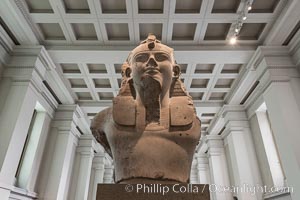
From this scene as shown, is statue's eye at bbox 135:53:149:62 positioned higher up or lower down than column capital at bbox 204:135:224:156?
lower down

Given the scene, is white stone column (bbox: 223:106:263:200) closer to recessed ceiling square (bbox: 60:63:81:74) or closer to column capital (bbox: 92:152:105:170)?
recessed ceiling square (bbox: 60:63:81:74)

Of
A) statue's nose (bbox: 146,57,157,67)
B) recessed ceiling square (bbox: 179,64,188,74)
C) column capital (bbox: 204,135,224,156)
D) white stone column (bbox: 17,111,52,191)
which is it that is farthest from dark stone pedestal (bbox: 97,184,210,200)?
column capital (bbox: 204,135,224,156)

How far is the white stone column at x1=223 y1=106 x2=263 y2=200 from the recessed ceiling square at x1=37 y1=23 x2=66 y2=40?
6.82m

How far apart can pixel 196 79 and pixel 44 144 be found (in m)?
6.38

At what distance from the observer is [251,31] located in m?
6.43

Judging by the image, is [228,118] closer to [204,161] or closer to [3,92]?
[204,161]

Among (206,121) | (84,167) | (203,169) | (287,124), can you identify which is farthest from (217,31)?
(203,169)

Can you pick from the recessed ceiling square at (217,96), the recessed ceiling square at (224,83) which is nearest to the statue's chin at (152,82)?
the recessed ceiling square at (224,83)

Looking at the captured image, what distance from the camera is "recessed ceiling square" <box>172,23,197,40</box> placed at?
6383 millimetres

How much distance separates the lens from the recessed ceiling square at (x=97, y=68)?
790 centimetres

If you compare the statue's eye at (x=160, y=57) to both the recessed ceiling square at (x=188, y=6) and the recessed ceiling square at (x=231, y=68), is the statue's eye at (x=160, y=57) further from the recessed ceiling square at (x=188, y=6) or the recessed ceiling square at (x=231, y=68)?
the recessed ceiling square at (x=231, y=68)

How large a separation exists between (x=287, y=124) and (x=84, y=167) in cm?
928

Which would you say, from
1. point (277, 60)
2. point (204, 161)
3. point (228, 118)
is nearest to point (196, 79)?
point (228, 118)

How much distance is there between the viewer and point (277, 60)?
247 inches
